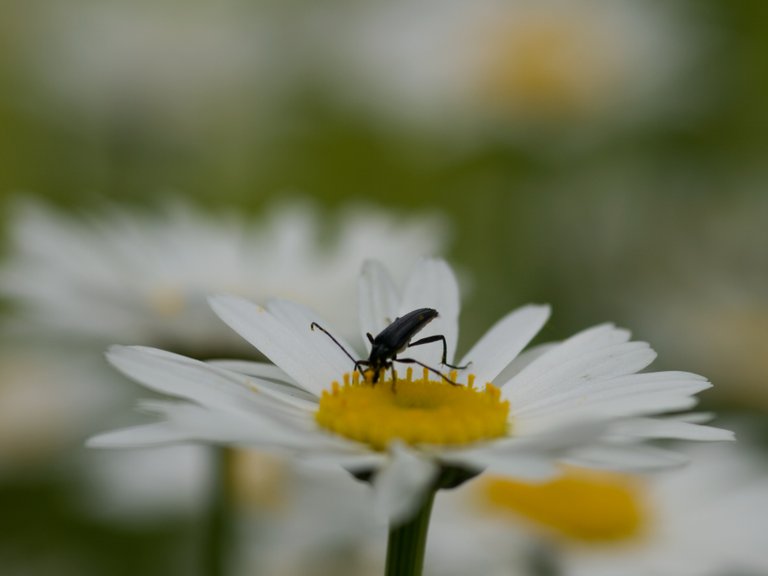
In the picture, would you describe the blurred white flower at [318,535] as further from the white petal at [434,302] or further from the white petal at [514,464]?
the white petal at [514,464]

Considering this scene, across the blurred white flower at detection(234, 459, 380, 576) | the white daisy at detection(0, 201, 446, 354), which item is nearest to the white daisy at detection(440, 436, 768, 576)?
the blurred white flower at detection(234, 459, 380, 576)

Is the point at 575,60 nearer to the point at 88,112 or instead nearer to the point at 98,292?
the point at 88,112

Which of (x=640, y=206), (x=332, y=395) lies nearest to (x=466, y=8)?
(x=640, y=206)

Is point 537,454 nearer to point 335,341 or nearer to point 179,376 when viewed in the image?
point 179,376

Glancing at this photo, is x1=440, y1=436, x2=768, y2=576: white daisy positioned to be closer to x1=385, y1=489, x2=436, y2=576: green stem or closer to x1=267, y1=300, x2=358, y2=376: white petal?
x1=267, y1=300, x2=358, y2=376: white petal

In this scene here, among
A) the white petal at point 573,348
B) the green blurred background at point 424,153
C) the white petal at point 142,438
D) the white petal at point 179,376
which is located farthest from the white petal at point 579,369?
the green blurred background at point 424,153

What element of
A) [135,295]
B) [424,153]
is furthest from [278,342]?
[424,153]
